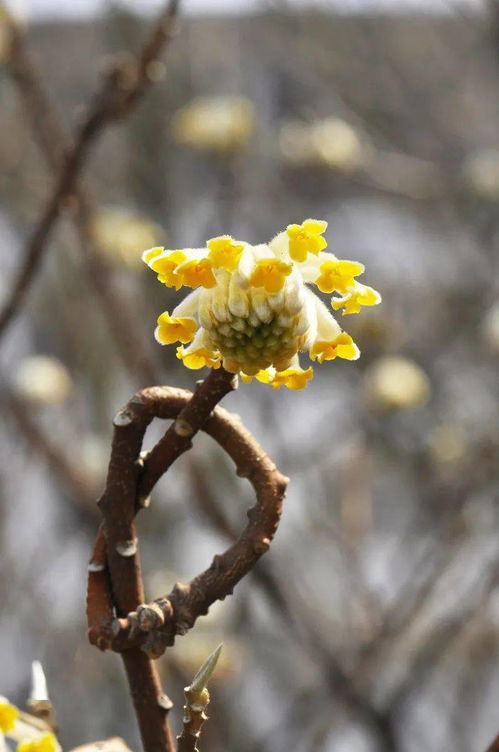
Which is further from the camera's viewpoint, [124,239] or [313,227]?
[124,239]

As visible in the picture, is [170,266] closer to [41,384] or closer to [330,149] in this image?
[41,384]

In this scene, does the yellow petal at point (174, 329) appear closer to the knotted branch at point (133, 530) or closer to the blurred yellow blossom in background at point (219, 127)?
the knotted branch at point (133, 530)

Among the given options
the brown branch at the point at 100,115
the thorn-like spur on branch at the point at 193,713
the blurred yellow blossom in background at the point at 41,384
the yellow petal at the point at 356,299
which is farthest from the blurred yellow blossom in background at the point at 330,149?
the thorn-like spur on branch at the point at 193,713

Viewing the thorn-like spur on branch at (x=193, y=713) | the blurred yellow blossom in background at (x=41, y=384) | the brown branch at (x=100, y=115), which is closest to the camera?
the thorn-like spur on branch at (x=193, y=713)

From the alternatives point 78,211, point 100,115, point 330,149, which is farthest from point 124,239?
Result: point 100,115

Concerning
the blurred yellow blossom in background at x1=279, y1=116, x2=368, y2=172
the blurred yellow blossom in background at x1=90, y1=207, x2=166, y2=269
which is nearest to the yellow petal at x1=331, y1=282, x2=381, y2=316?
the blurred yellow blossom in background at x1=90, y1=207, x2=166, y2=269

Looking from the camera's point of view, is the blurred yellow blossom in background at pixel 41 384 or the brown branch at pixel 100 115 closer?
the brown branch at pixel 100 115

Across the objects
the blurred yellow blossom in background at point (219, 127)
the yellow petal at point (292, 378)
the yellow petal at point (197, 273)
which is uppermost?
the blurred yellow blossom in background at point (219, 127)

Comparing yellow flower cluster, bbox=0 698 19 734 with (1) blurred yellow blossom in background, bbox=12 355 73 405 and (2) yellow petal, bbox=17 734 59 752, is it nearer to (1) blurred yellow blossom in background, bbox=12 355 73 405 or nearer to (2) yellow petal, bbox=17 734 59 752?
(2) yellow petal, bbox=17 734 59 752

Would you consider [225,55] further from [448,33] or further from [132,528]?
[132,528]
